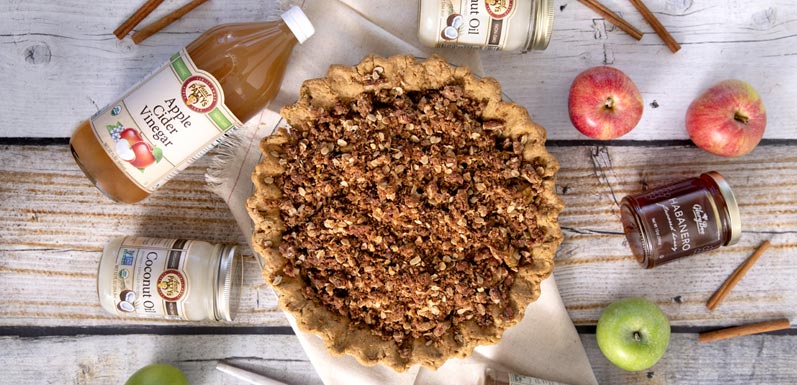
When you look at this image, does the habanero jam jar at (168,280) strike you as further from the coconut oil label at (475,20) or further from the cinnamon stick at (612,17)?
the cinnamon stick at (612,17)

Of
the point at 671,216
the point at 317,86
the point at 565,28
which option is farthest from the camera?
the point at 565,28

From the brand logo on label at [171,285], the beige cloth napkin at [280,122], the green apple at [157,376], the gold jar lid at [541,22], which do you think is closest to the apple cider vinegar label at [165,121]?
the beige cloth napkin at [280,122]

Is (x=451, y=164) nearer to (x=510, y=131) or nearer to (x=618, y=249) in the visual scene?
(x=510, y=131)

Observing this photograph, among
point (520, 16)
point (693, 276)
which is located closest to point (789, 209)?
point (693, 276)

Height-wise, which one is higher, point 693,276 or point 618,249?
point 693,276

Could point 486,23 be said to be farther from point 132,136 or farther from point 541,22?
point 132,136

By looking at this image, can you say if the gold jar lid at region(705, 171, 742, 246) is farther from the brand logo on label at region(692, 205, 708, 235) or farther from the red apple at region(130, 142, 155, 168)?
the red apple at region(130, 142, 155, 168)

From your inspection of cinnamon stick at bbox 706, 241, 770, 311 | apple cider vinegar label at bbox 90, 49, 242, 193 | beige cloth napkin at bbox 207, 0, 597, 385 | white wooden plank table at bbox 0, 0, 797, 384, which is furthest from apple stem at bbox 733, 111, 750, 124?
apple cider vinegar label at bbox 90, 49, 242, 193

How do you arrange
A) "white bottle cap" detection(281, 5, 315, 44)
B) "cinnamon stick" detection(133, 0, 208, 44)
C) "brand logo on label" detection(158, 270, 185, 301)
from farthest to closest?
1. "cinnamon stick" detection(133, 0, 208, 44)
2. "brand logo on label" detection(158, 270, 185, 301)
3. "white bottle cap" detection(281, 5, 315, 44)
